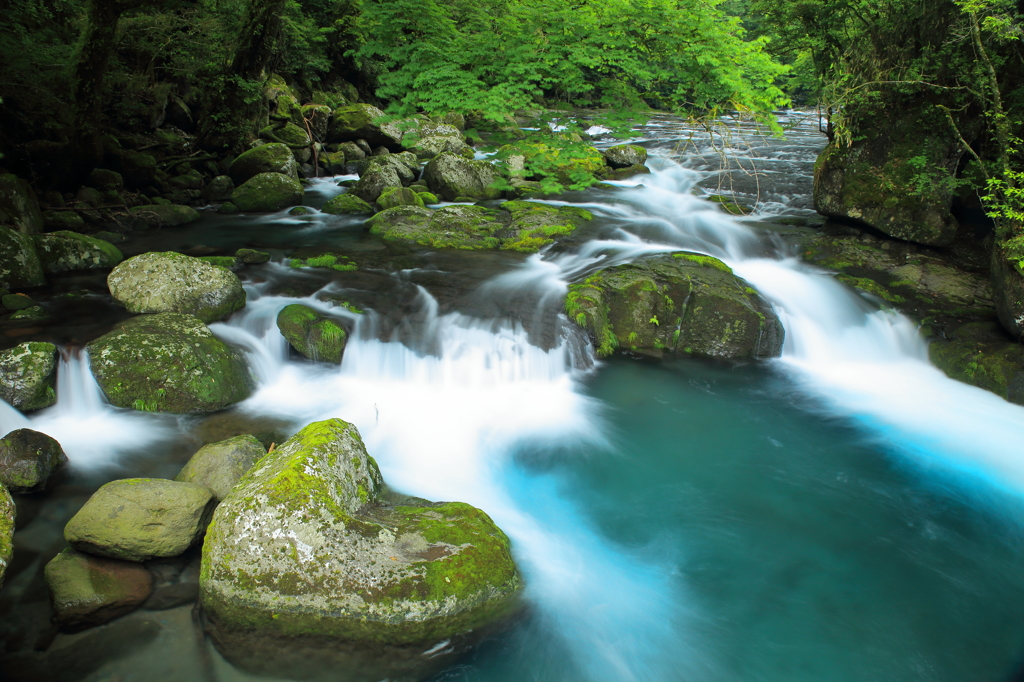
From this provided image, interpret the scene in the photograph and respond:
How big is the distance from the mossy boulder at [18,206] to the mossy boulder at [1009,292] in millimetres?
14293

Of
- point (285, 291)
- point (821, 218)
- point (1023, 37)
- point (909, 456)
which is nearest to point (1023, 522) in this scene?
point (909, 456)

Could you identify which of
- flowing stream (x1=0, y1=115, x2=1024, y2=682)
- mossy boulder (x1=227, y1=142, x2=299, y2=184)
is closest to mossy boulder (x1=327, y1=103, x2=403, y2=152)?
mossy boulder (x1=227, y1=142, x2=299, y2=184)

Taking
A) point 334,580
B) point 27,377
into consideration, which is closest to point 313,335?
point 27,377

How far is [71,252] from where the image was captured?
8547 mm

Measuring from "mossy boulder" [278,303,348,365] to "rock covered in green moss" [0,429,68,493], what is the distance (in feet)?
9.43

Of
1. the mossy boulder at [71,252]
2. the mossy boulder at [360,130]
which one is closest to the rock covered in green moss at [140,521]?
the mossy boulder at [71,252]

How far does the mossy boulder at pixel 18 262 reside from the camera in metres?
7.53

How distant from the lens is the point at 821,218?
466 inches

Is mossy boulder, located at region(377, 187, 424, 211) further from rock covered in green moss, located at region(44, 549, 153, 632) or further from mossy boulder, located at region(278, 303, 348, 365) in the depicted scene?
rock covered in green moss, located at region(44, 549, 153, 632)

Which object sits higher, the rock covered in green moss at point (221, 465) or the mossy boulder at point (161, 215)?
the mossy boulder at point (161, 215)

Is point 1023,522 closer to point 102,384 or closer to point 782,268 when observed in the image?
point 782,268

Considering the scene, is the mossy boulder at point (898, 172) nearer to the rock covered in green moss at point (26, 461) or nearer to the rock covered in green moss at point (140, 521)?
the rock covered in green moss at point (140, 521)

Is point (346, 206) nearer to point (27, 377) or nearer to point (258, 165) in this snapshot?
point (258, 165)

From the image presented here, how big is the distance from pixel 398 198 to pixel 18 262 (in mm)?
6799
